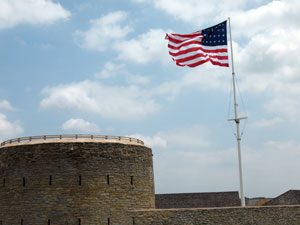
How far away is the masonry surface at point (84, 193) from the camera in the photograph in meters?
20.1

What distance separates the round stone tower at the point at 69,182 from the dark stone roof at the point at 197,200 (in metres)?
21.8

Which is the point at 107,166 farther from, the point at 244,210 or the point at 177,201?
the point at 177,201

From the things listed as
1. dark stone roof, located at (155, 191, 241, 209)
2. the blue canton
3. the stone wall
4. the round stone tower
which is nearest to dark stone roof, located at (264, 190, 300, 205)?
dark stone roof, located at (155, 191, 241, 209)

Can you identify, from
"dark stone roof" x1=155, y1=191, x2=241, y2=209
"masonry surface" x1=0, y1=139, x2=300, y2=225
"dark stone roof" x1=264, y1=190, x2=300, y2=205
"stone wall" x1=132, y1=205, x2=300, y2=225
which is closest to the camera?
"stone wall" x1=132, y1=205, x2=300, y2=225

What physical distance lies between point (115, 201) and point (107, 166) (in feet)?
6.60

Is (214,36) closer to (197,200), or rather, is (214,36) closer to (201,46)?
(201,46)

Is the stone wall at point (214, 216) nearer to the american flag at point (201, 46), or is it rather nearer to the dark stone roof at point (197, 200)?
the american flag at point (201, 46)

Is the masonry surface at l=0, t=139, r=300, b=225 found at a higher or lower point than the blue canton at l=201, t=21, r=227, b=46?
lower

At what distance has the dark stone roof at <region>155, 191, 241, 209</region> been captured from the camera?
43000mm

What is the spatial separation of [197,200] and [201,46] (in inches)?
1049

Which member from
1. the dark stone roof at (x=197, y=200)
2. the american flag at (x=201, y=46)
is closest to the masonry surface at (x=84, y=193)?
the american flag at (x=201, y=46)

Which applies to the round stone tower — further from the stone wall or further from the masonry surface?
the stone wall

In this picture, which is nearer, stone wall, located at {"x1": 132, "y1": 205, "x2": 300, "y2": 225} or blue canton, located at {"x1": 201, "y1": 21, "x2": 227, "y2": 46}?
stone wall, located at {"x1": 132, "y1": 205, "x2": 300, "y2": 225}

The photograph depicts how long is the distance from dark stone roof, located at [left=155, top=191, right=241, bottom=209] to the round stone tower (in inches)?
859
